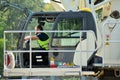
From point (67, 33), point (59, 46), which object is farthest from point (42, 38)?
point (67, 33)

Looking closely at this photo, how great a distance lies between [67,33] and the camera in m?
12.7

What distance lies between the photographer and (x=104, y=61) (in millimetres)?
12297

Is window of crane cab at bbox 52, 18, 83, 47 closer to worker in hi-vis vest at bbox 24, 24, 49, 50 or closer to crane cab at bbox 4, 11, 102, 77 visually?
crane cab at bbox 4, 11, 102, 77

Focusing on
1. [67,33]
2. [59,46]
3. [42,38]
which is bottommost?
[59,46]

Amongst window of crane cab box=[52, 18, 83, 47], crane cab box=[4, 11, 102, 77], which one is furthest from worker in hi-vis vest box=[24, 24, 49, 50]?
window of crane cab box=[52, 18, 83, 47]

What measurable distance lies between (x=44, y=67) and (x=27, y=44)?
869 millimetres

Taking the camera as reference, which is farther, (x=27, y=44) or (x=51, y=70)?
(x=27, y=44)

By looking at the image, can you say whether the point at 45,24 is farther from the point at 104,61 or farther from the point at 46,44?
the point at 104,61

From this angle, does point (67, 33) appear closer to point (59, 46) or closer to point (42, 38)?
point (59, 46)

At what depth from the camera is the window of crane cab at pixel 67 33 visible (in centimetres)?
1258

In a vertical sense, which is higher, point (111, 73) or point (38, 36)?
point (38, 36)

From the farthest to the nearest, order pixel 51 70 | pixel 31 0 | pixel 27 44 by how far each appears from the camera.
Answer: pixel 31 0
pixel 27 44
pixel 51 70

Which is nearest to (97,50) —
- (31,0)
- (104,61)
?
(104,61)

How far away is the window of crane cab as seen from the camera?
1258cm
